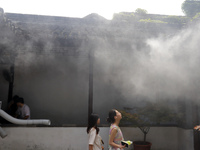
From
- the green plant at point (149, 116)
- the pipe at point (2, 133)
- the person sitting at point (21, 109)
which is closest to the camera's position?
the pipe at point (2, 133)

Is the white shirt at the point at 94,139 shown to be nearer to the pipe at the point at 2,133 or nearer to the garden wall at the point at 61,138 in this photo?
the garden wall at the point at 61,138

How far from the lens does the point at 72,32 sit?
238 inches

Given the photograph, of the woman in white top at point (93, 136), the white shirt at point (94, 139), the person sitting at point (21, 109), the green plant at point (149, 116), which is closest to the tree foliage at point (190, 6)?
the green plant at point (149, 116)

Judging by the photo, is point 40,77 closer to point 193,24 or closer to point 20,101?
point 20,101

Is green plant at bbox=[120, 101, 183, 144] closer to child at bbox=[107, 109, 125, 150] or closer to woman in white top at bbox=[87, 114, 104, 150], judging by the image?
child at bbox=[107, 109, 125, 150]

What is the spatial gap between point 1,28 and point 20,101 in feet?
9.01

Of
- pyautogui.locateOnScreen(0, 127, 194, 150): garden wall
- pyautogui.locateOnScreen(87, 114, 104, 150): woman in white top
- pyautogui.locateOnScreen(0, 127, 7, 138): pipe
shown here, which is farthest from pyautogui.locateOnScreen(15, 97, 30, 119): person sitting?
pyautogui.locateOnScreen(87, 114, 104, 150): woman in white top

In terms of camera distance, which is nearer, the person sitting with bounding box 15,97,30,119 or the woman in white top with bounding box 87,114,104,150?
the woman in white top with bounding box 87,114,104,150

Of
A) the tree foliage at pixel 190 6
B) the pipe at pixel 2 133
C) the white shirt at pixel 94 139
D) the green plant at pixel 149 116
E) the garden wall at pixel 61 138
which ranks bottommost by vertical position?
the garden wall at pixel 61 138

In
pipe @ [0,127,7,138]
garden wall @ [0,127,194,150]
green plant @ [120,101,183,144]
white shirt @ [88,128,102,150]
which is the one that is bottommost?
Result: garden wall @ [0,127,194,150]

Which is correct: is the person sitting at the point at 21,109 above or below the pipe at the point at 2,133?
above

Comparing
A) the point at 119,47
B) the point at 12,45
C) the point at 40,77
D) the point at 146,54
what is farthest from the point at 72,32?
the point at 40,77

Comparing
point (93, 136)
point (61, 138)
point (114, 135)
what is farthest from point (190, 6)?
point (93, 136)

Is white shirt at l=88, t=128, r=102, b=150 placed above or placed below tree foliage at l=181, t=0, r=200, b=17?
below
